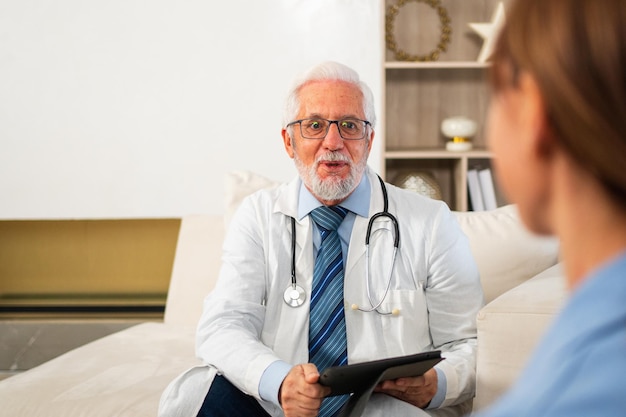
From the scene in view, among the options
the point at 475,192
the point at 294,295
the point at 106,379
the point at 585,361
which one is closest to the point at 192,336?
the point at 106,379

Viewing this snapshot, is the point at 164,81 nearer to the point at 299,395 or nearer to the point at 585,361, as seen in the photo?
the point at 299,395

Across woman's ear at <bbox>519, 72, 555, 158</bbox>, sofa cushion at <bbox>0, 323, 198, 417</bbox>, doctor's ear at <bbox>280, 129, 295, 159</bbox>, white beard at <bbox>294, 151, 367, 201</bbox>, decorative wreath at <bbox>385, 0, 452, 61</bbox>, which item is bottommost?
sofa cushion at <bbox>0, 323, 198, 417</bbox>

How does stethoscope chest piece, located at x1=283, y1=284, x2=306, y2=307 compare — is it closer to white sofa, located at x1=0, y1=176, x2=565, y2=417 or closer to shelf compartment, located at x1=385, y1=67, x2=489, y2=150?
white sofa, located at x1=0, y1=176, x2=565, y2=417

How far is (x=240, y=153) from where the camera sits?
3.10m

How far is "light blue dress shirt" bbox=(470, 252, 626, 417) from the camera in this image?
1.37ft

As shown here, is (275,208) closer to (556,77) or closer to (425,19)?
(556,77)

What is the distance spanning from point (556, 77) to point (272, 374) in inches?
43.8

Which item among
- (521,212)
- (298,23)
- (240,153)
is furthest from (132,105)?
(521,212)

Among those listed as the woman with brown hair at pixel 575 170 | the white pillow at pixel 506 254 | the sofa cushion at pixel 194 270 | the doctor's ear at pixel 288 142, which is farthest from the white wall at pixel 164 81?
the woman with brown hair at pixel 575 170

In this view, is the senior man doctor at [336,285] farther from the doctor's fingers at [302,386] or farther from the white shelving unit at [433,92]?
the white shelving unit at [433,92]

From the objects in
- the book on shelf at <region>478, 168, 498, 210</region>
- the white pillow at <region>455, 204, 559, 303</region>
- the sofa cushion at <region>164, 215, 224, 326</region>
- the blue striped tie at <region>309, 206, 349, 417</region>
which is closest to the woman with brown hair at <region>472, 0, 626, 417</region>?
the blue striped tie at <region>309, 206, 349, 417</region>

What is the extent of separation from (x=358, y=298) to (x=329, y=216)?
0.65ft

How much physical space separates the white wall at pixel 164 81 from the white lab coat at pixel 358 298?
1319mm

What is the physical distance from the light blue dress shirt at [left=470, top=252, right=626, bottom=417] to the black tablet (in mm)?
835
